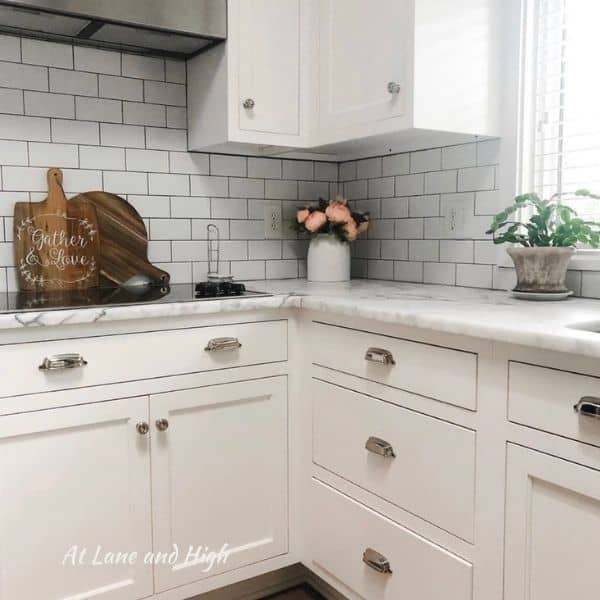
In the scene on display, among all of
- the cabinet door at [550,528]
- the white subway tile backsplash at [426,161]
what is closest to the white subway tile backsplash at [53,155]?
the white subway tile backsplash at [426,161]

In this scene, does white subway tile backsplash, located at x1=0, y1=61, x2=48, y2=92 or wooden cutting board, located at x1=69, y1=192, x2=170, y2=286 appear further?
wooden cutting board, located at x1=69, y1=192, x2=170, y2=286

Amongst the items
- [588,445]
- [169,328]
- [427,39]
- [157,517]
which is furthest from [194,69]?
[588,445]

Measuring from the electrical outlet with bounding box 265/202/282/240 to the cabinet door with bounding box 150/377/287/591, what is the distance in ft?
2.56

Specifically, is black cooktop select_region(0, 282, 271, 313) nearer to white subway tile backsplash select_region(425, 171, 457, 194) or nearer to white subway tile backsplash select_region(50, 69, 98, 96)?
white subway tile backsplash select_region(50, 69, 98, 96)

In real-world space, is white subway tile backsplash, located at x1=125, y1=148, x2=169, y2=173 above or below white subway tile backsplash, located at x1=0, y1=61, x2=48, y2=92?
below

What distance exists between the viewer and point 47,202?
219 centimetres

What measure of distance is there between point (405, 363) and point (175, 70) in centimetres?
141

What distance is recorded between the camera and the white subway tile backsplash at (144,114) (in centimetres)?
234

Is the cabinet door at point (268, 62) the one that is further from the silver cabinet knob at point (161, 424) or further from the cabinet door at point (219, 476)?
the silver cabinet knob at point (161, 424)

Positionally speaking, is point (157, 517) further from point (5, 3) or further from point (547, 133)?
point (547, 133)

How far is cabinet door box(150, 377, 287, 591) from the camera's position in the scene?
74.3 inches

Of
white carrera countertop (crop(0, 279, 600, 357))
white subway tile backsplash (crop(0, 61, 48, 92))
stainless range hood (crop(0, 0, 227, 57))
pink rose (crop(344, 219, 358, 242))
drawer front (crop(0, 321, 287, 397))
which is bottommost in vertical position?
drawer front (crop(0, 321, 287, 397))

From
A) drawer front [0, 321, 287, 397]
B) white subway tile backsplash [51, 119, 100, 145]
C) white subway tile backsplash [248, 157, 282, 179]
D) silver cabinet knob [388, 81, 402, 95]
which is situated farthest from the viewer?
white subway tile backsplash [248, 157, 282, 179]

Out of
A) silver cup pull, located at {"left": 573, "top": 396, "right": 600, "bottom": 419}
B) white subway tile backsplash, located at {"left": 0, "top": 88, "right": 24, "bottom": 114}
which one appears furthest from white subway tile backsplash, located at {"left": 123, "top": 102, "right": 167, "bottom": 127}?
silver cup pull, located at {"left": 573, "top": 396, "right": 600, "bottom": 419}
